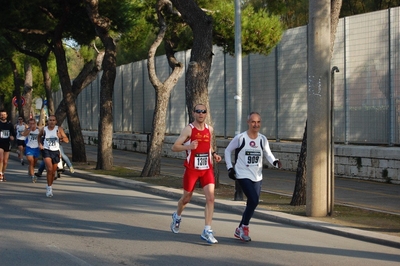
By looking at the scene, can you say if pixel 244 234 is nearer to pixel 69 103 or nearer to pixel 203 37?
pixel 203 37

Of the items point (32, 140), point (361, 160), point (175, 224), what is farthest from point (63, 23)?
point (175, 224)

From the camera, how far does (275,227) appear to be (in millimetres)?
11328

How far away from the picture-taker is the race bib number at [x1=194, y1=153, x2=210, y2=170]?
9.70 metres

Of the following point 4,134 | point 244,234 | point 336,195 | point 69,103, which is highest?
point 69,103

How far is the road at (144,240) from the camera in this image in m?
8.52

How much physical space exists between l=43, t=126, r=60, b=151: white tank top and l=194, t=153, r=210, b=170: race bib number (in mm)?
6356

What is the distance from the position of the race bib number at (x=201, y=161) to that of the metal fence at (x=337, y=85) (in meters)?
10.1

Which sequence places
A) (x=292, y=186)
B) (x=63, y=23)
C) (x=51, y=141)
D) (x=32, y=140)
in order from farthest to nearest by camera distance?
(x=63, y=23) → (x=32, y=140) → (x=292, y=186) → (x=51, y=141)

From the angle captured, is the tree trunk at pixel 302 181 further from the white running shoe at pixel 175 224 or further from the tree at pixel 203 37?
the tree at pixel 203 37

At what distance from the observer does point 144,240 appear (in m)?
9.78

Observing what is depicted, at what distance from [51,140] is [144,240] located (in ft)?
20.4

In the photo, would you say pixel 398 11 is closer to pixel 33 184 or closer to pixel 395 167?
pixel 395 167

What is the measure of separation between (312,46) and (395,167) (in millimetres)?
7066

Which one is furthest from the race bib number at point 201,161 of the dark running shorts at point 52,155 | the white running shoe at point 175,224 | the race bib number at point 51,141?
the race bib number at point 51,141
